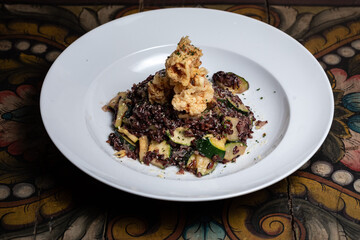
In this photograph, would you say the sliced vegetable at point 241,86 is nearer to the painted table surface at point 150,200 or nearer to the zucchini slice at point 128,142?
the painted table surface at point 150,200

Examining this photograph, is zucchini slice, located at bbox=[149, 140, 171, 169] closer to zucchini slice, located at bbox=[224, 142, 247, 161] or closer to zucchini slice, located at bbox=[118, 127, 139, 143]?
zucchini slice, located at bbox=[118, 127, 139, 143]

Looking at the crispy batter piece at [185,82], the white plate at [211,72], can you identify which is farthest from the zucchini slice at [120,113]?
the crispy batter piece at [185,82]

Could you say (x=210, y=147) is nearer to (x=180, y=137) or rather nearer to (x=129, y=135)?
(x=180, y=137)

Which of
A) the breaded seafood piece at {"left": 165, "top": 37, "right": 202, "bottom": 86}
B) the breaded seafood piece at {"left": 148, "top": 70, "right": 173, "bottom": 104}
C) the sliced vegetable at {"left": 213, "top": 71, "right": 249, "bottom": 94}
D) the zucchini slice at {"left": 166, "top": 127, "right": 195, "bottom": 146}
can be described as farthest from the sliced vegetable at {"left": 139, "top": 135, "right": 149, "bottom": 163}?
the sliced vegetable at {"left": 213, "top": 71, "right": 249, "bottom": 94}

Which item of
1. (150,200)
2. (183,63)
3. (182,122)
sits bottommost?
(150,200)

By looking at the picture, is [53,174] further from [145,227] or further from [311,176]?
[311,176]

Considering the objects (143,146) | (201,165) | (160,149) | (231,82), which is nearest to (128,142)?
(143,146)
